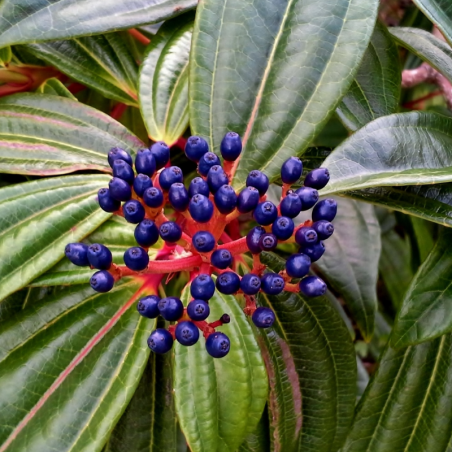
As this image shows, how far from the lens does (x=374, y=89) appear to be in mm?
718

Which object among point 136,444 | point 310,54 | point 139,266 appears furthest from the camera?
point 136,444

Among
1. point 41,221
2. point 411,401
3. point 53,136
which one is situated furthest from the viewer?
point 411,401

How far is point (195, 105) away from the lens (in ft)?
1.98

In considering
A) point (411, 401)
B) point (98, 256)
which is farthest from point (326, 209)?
point (411, 401)

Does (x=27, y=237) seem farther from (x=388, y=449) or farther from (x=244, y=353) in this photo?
(x=388, y=449)

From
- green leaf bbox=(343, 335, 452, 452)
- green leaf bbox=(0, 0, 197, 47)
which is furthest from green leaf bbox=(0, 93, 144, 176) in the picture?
green leaf bbox=(343, 335, 452, 452)

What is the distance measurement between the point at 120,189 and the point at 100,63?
0.39 meters

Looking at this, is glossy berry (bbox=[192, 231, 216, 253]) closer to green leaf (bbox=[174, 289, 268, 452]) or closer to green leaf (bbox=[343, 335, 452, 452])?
green leaf (bbox=[174, 289, 268, 452])

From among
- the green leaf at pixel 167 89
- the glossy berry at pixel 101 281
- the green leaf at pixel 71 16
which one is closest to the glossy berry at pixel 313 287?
the glossy berry at pixel 101 281

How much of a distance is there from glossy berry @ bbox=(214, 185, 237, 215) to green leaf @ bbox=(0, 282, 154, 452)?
220mm

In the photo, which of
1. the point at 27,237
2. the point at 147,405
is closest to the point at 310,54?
the point at 27,237

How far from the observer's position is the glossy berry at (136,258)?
48 cm

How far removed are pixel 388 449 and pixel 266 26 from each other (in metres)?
0.72

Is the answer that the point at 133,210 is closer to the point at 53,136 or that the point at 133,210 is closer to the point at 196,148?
the point at 196,148
